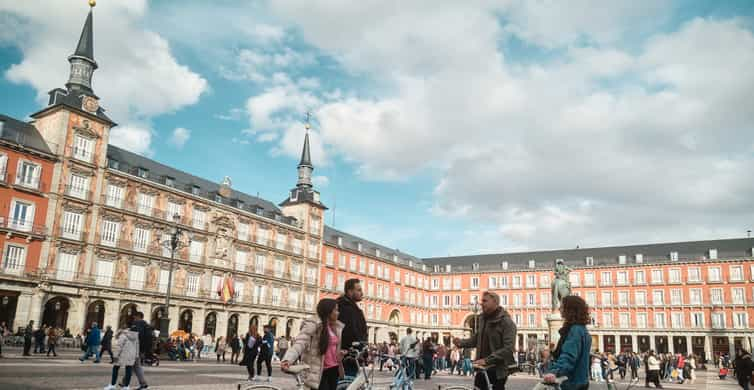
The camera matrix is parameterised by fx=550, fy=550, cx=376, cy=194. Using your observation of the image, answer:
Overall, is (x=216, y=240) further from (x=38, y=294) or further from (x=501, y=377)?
(x=501, y=377)

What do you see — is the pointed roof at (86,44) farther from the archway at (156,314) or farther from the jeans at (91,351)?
the jeans at (91,351)

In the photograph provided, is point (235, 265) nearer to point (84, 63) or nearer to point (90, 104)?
point (90, 104)

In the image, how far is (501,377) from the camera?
659cm

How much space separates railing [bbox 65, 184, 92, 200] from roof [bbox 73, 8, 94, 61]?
10256mm

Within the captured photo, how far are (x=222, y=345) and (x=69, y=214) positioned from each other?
50.9ft

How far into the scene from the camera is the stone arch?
113 feet

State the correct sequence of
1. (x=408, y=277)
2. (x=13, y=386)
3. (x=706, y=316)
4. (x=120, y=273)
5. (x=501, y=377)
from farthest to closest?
(x=408, y=277) → (x=706, y=316) → (x=120, y=273) → (x=13, y=386) → (x=501, y=377)

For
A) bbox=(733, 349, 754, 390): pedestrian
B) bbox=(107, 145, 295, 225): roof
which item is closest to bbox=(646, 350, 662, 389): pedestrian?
bbox=(733, 349, 754, 390): pedestrian

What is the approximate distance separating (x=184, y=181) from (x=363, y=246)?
26.8 meters

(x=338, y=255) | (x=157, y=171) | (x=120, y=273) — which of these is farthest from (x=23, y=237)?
(x=338, y=255)

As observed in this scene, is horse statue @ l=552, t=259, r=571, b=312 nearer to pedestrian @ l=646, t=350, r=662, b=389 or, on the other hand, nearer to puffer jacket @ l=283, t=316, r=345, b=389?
pedestrian @ l=646, t=350, r=662, b=389

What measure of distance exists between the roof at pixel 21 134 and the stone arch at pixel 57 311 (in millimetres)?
9363

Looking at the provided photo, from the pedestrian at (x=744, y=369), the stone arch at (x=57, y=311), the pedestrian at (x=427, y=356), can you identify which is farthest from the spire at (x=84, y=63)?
the pedestrian at (x=744, y=369)

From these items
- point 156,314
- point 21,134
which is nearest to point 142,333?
point 21,134
